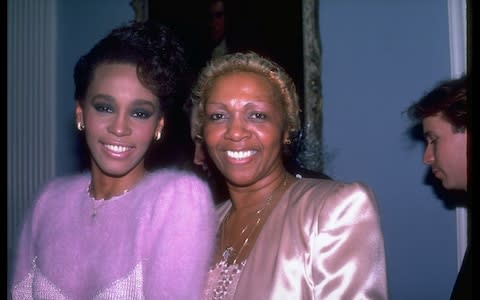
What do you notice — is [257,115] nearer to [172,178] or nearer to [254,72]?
[254,72]

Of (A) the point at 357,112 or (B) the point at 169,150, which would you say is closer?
(A) the point at 357,112

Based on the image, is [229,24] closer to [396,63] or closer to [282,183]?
[396,63]

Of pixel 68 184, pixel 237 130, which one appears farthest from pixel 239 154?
pixel 68 184

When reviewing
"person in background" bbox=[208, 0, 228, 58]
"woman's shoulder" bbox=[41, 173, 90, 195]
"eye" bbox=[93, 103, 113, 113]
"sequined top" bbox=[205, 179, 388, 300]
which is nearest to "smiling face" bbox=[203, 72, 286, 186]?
"sequined top" bbox=[205, 179, 388, 300]

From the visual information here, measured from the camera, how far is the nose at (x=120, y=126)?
1591 millimetres

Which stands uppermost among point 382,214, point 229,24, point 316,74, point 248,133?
point 229,24

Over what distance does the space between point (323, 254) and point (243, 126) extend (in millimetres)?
619

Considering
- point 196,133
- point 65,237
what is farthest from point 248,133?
point 65,237

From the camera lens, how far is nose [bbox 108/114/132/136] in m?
1.59

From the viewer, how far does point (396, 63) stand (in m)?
2.96

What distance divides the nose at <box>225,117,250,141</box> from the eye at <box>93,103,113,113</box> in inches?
18.7

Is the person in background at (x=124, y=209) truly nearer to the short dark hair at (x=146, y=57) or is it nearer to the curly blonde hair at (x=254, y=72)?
the short dark hair at (x=146, y=57)

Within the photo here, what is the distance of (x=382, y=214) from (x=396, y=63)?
3.41 feet

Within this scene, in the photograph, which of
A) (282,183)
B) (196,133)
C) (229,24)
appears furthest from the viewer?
(229,24)
